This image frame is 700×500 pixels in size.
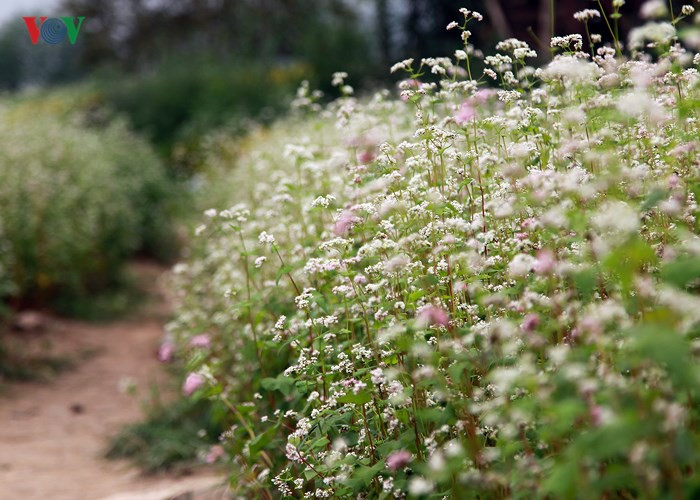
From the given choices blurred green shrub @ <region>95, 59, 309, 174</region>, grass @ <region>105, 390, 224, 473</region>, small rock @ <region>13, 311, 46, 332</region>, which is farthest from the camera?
blurred green shrub @ <region>95, 59, 309, 174</region>

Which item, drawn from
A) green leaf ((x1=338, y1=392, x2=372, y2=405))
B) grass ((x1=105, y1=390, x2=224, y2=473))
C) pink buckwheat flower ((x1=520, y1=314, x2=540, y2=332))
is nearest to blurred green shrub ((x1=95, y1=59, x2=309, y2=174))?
grass ((x1=105, y1=390, x2=224, y2=473))

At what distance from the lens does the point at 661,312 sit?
4.85 ft

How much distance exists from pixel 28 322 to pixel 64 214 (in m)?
1.25

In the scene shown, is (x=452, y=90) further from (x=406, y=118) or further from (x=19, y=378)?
(x=19, y=378)

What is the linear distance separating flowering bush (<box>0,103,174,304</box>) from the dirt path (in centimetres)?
65

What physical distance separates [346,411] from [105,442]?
328 centimetres

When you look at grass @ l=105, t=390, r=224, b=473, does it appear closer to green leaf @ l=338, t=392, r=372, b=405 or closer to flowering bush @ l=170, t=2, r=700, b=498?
flowering bush @ l=170, t=2, r=700, b=498

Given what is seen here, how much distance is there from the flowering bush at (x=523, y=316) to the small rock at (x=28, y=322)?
183 inches

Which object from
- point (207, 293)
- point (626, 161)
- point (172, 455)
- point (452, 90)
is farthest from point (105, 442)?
point (626, 161)

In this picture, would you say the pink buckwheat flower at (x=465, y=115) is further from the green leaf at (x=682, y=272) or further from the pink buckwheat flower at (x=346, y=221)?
the green leaf at (x=682, y=272)

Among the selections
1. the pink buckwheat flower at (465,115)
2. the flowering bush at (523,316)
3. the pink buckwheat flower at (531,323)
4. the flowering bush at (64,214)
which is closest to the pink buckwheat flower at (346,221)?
the flowering bush at (523,316)

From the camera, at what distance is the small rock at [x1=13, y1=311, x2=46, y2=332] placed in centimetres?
717

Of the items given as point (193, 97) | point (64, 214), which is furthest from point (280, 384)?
point (193, 97)

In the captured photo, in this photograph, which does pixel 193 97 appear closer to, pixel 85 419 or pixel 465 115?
pixel 85 419
